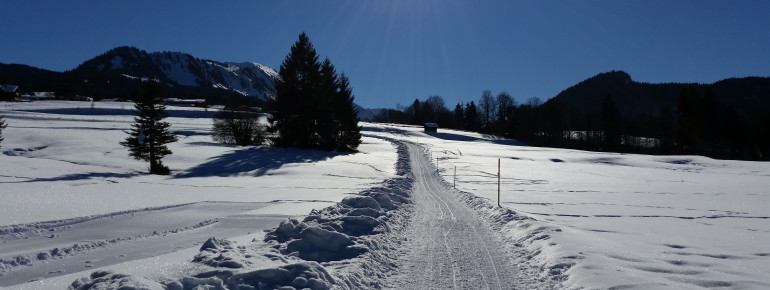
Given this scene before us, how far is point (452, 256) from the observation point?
7031mm

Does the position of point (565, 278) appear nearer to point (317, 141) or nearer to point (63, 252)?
point (63, 252)

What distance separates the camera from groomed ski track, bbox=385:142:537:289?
577 cm

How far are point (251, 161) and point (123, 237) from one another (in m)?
22.9

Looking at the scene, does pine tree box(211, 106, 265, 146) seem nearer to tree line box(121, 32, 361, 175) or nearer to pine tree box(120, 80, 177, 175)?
tree line box(121, 32, 361, 175)

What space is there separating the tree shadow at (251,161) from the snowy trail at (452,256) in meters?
17.3

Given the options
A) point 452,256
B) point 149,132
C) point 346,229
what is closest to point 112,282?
point 346,229

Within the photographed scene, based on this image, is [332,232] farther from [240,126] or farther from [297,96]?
[240,126]

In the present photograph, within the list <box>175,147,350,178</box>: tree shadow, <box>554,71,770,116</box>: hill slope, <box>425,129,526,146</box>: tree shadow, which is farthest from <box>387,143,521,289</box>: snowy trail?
<box>554,71,770,116</box>: hill slope

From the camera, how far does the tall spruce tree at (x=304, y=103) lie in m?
39.2

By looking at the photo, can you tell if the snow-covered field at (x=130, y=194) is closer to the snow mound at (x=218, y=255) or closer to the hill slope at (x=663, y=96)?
the snow mound at (x=218, y=255)

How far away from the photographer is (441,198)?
48.1 ft

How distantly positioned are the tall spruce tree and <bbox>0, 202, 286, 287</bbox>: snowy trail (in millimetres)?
28413

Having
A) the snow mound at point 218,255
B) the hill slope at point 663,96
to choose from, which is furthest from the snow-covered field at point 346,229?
the hill slope at point 663,96

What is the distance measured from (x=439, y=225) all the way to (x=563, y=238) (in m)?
2.92
